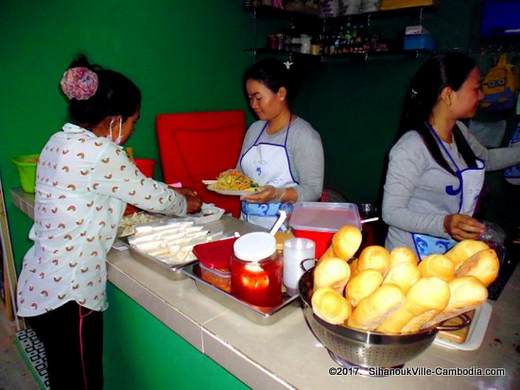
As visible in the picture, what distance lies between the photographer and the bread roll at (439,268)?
2.35 feet

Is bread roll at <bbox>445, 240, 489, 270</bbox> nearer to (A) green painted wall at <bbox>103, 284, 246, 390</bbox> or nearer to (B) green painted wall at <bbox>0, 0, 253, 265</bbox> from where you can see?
(A) green painted wall at <bbox>103, 284, 246, 390</bbox>

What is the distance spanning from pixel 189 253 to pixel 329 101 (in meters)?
3.11

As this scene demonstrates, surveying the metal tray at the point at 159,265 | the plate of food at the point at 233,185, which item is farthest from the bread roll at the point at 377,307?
the plate of food at the point at 233,185

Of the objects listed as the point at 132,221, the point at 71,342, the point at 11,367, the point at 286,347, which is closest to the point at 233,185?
the point at 132,221

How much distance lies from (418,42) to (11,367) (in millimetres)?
3832

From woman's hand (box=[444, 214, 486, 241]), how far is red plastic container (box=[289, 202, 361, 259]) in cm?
36

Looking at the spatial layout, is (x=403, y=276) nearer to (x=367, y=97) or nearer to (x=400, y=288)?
(x=400, y=288)

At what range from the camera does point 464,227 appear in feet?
4.12

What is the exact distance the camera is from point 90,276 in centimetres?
133

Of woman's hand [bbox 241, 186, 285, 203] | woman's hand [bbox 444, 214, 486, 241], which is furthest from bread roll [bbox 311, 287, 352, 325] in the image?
woman's hand [bbox 241, 186, 285, 203]

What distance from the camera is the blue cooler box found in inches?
121

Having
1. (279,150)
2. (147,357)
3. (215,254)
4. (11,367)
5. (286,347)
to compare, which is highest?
(279,150)

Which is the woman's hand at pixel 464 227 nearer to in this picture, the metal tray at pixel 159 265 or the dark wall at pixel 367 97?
the metal tray at pixel 159 265

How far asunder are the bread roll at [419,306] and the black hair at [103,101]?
1.15 m
